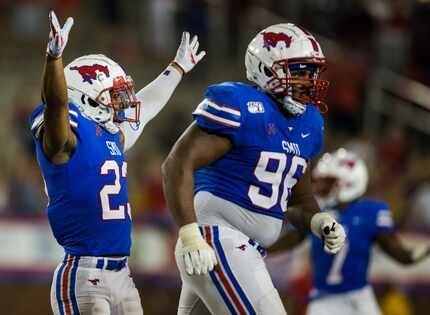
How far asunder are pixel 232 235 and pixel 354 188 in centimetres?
271

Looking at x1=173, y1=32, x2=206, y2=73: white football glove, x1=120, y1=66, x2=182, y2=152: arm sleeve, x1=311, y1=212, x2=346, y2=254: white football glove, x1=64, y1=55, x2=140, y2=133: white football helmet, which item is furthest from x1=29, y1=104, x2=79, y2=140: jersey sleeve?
x1=311, y1=212, x2=346, y2=254: white football glove

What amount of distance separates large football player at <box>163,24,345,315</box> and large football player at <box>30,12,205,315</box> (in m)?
0.35

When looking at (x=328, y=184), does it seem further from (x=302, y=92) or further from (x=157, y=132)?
(x=157, y=132)

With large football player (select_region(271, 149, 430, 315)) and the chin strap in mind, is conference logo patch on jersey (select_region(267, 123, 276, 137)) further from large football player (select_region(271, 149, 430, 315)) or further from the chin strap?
large football player (select_region(271, 149, 430, 315))

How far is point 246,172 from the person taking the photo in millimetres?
5105

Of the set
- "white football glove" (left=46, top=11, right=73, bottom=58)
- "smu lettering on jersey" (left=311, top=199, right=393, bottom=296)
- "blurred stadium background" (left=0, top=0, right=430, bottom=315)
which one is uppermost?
"white football glove" (left=46, top=11, right=73, bottom=58)

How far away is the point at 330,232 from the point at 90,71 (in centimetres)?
135

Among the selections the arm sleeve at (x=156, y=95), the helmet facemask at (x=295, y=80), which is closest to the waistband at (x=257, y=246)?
the helmet facemask at (x=295, y=80)

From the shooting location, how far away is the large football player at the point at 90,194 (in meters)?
5.12

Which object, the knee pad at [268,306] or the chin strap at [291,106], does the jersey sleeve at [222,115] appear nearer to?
the chin strap at [291,106]

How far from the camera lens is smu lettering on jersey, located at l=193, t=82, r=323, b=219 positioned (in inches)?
197

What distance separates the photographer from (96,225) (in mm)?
5180

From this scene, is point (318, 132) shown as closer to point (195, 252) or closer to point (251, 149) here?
point (251, 149)

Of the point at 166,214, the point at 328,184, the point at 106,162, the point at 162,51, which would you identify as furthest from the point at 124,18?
the point at 106,162
